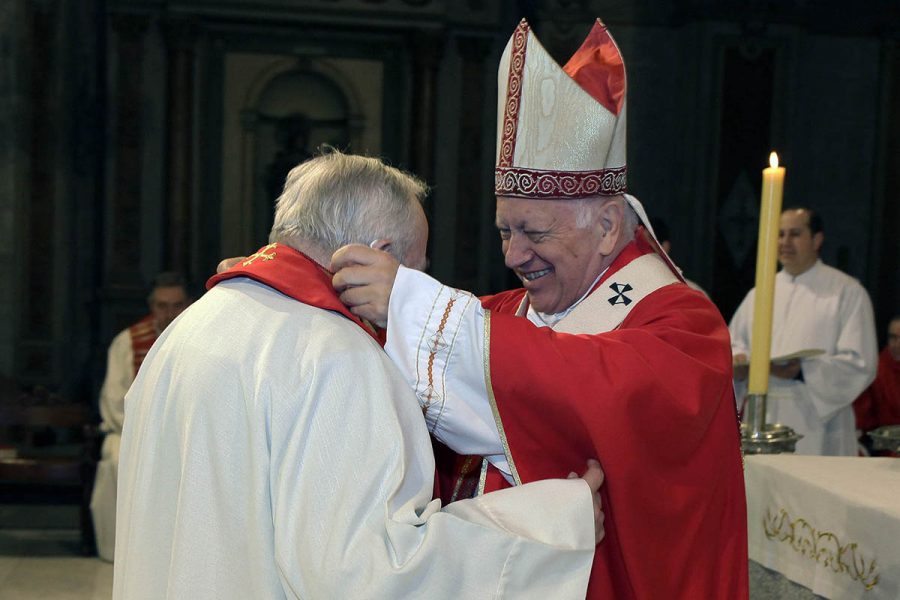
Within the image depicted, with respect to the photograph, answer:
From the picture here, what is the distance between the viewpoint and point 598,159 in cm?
217

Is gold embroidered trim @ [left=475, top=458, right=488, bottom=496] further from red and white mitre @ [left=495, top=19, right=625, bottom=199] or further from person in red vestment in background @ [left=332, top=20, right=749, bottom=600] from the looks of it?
red and white mitre @ [left=495, top=19, right=625, bottom=199]

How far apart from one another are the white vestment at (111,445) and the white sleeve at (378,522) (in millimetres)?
4431

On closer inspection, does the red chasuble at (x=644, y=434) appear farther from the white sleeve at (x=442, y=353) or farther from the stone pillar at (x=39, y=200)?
the stone pillar at (x=39, y=200)

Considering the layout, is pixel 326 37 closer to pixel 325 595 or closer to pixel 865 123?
pixel 865 123

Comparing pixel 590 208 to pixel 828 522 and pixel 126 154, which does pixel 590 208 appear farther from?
pixel 126 154

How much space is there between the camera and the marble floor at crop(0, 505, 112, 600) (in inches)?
202

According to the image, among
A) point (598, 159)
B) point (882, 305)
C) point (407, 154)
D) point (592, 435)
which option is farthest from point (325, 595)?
point (882, 305)

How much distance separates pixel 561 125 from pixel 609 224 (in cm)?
23

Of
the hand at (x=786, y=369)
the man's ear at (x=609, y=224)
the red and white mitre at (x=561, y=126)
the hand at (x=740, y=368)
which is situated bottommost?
the hand at (x=786, y=369)

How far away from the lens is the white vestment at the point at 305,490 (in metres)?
→ 1.58

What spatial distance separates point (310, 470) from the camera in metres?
1.59

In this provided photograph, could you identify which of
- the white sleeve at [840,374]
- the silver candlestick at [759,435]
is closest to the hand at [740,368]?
the white sleeve at [840,374]

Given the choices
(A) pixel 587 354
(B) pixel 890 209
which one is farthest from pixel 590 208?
(B) pixel 890 209

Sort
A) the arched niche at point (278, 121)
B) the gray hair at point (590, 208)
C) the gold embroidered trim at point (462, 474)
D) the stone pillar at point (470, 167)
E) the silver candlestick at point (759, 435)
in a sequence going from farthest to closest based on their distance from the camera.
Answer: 1. the arched niche at point (278, 121)
2. the stone pillar at point (470, 167)
3. the silver candlestick at point (759, 435)
4. the gray hair at point (590, 208)
5. the gold embroidered trim at point (462, 474)
